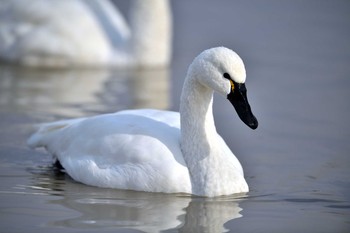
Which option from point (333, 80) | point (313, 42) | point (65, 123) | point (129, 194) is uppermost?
point (313, 42)

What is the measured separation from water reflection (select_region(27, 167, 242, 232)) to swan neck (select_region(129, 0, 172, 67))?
5279 millimetres

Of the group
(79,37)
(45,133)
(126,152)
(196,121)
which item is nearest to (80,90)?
(79,37)

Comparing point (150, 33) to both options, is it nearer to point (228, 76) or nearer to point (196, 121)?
point (196, 121)

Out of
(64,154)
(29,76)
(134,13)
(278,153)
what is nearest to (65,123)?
(64,154)

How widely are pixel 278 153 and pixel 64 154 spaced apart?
6.47 ft

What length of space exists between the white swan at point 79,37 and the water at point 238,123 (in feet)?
0.89

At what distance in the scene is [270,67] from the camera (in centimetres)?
1269

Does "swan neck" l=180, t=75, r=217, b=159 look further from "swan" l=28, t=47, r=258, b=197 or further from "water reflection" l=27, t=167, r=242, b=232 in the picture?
"water reflection" l=27, t=167, r=242, b=232

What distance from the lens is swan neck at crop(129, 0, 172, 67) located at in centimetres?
1313

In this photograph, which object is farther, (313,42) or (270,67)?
(313,42)

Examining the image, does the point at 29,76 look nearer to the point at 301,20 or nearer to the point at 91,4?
the point at 91,4

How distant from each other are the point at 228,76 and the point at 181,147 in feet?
2.51

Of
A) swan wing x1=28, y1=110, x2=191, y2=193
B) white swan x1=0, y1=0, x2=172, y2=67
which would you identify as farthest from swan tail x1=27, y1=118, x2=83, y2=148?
white swan x1=0, y1=0, x2=172, y2=67

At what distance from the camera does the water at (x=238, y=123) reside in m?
7.15
